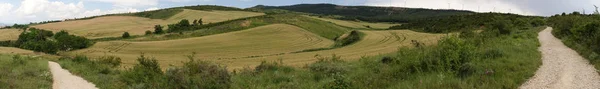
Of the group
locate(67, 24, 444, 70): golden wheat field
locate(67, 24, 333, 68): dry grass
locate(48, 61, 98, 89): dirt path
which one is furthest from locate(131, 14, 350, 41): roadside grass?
locate(48, 61, 98, 89): dirt path

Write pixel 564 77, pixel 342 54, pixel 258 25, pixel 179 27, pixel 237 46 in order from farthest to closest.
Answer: pixel 179 27 → pixel 258 25 → pixel 237 46 → pixel 342 54 → pixel 564 77

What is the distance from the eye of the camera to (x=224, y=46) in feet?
237

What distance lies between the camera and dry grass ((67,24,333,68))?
64938 mm

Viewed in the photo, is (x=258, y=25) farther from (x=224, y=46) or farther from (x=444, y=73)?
(x=444, y=73)

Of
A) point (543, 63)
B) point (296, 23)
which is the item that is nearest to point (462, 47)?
point (543, 63)

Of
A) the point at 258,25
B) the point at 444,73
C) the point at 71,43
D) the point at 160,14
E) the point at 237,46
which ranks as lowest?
the point at 237,46

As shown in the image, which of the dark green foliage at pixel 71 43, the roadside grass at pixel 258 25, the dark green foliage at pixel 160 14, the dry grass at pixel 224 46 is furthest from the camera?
the dark green foliage at pixel 160 14

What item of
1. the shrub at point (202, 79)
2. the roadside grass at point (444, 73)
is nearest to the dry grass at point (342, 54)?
the roadside grass at point (444, 73)

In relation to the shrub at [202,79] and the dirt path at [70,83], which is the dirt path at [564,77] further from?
the dirt path at [70,83]

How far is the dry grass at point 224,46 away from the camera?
64938 mm

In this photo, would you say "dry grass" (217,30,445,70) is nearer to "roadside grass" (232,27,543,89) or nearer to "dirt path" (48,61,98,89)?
"dirt path" (48,61,98,89)

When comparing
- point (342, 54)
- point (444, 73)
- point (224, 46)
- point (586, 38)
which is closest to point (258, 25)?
point (224, 46)

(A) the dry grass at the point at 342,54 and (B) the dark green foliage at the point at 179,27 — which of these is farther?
(B) the dark green foliage at the point at 179,27

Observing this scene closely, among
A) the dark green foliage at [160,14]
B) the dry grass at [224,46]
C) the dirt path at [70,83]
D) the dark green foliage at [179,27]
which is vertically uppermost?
the dark green foliage at [160,14]
